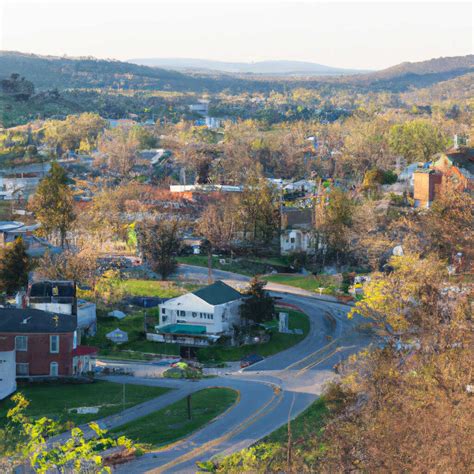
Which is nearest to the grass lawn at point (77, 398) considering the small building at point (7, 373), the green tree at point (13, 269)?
the small building at point (7, 373)

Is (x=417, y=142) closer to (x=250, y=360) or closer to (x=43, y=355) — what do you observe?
(x=250, y=360)

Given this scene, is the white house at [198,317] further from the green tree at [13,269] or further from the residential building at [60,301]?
the green tree at [13,269]

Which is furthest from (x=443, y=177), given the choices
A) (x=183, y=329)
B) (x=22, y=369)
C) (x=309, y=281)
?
(x=22, y=369)

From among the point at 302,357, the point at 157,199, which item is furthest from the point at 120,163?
the point at 302,357

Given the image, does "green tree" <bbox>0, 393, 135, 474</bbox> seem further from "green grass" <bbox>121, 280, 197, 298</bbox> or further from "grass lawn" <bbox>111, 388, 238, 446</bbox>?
"green grass" <bbox>121, 280, 197, 298</bbox>

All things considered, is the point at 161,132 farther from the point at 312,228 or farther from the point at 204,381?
the point at 204,381

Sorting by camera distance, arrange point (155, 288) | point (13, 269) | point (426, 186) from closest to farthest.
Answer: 1. point (13, 269)
2. point (155, 288)
3. point (426, 186)
